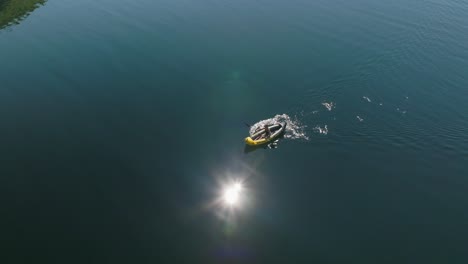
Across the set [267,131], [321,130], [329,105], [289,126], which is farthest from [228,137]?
[329,105]

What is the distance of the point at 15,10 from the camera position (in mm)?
73312

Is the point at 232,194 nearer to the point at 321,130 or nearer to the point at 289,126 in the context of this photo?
the point at 289,126

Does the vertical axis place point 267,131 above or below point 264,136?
above

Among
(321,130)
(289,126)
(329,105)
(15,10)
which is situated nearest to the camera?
(321,130)

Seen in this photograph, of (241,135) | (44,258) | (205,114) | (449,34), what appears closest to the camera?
(44,258)

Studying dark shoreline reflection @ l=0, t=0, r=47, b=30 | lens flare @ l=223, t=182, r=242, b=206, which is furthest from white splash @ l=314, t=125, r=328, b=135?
dark shoreline reflection @ l=0, t=0, r=47, b=30

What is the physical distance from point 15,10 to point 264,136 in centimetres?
6492

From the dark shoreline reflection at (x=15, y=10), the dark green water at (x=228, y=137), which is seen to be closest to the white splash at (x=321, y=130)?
the dark green water at (x=228, y=137)

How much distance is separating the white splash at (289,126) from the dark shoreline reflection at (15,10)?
5689 cm

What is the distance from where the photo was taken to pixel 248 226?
3478 centimetres

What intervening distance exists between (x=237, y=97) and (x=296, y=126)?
10648 millimetres

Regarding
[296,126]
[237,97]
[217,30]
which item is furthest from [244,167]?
[217,30]

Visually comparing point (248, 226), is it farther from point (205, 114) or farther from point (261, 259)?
point (205, 114)

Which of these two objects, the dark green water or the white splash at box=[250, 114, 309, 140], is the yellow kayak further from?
the dark green water
